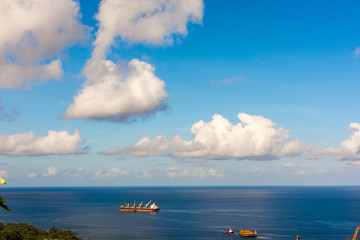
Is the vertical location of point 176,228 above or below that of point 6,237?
below

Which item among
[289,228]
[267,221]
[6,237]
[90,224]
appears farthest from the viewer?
[267,221]

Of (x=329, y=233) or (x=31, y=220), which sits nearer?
(x=329, y=233)

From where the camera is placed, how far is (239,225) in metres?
163

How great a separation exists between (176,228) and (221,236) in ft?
92.1

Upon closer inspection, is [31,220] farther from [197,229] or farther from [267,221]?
[267,221]

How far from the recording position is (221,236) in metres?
134

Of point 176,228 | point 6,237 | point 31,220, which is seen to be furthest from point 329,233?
point 31,220

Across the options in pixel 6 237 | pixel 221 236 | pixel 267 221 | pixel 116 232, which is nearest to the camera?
pixel 6 237

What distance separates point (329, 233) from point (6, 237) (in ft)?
395

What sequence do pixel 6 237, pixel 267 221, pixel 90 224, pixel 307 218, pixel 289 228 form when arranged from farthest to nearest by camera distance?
pixel 307 218
pixel 267 221
pixel 90 224
pixel 289 228
pixel 6 237

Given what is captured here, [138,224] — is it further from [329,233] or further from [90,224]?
[329,233]

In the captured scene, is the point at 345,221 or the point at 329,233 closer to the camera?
the point at 329,233

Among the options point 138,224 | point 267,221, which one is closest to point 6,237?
point 138,224

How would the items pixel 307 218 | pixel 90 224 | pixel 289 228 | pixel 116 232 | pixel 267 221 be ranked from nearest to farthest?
1. pixel 116 232
2. pixel 289 228
3. pixel 90 224
4. pixel 267 221
5. pixel 307 218
